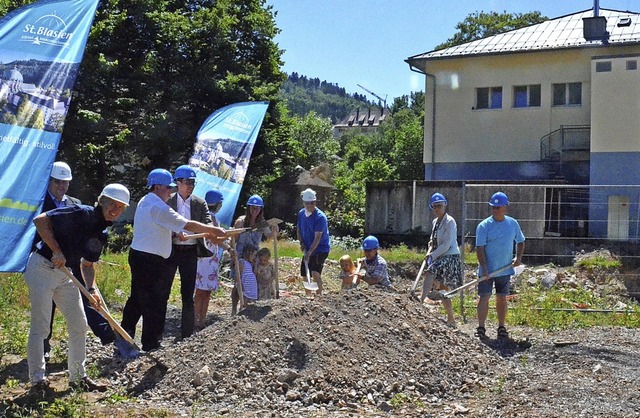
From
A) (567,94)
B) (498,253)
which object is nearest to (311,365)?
(498,253)

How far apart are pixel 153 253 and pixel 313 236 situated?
3.42m

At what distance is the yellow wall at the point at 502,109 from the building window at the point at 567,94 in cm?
22

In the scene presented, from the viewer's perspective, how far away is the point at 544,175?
2975 centimetres

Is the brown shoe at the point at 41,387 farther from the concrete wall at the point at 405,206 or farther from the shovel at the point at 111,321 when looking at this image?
the concrete wall at the point at 405,206

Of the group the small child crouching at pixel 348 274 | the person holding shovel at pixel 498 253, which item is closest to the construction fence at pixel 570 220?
the person holding shovel at pixel 498 253

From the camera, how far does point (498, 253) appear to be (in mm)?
10555

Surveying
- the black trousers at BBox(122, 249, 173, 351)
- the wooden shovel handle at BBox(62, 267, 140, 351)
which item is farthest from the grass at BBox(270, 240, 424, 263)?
the wooden shovel handle at BBox(62, 267, 140, 351)

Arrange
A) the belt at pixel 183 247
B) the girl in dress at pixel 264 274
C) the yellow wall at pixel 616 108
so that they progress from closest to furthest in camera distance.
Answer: the belt at pixel 183 247, the girl in dress at pixel 264 274, the yellow wall at pixel 616 108

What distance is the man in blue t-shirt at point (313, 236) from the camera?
36.2 ft

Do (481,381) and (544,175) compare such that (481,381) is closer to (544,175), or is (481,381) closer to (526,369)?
(526,369)

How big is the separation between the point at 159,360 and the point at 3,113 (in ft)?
8.71

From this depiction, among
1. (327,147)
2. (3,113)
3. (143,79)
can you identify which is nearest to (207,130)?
(3,113)

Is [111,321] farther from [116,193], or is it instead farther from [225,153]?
[225,153]

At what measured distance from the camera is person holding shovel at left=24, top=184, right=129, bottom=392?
667cm
